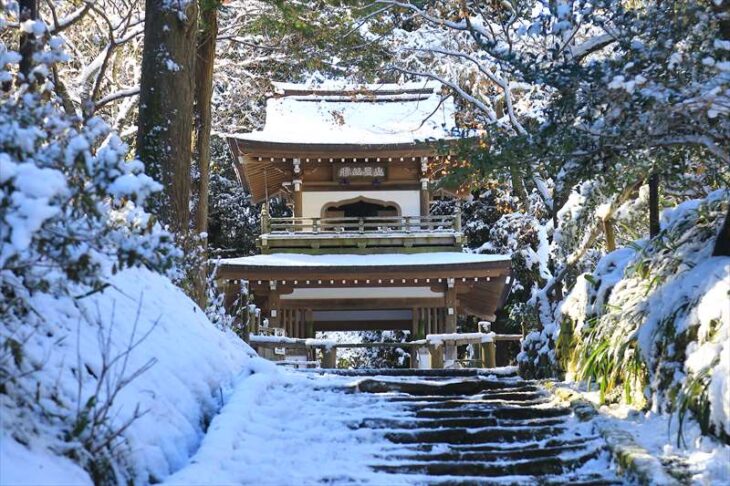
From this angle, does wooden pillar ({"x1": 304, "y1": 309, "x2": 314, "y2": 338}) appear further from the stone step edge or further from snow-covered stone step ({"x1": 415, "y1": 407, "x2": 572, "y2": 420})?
the stone step edge

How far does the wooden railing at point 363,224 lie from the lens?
68.3ft

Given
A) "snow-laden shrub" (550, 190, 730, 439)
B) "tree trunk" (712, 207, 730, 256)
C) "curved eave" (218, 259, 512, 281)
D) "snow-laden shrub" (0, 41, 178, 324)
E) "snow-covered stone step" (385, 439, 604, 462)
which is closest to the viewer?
"snow-laden shrub" (0, 41, 178, 324)

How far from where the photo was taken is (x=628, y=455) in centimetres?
520

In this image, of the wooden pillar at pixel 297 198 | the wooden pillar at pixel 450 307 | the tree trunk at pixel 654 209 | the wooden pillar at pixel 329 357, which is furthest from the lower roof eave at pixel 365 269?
the tree trunk at pixel 654 209

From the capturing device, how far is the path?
5246 mm

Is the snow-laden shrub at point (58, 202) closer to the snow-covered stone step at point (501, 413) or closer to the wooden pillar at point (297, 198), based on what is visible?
the snow-covered stone step at point (501, 413)

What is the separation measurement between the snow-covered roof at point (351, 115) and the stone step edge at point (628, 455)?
14.6 m

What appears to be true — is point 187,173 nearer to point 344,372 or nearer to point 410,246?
point 344,372

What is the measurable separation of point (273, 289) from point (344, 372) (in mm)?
9990

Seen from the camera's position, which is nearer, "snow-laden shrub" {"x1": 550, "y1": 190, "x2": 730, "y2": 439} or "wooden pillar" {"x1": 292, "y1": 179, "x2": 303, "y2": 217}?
"snow-laden shrub" {"x1": 550, "y1": 190, "x2": 730, "y2": 439}

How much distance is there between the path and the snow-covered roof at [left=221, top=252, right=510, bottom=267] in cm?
1097

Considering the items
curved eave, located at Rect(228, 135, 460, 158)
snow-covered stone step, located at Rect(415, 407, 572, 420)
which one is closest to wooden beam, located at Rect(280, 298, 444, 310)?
curved eave, located at Rect(228, 135, 460, 158)

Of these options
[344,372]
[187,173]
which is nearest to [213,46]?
[187,173]

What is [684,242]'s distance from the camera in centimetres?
714
